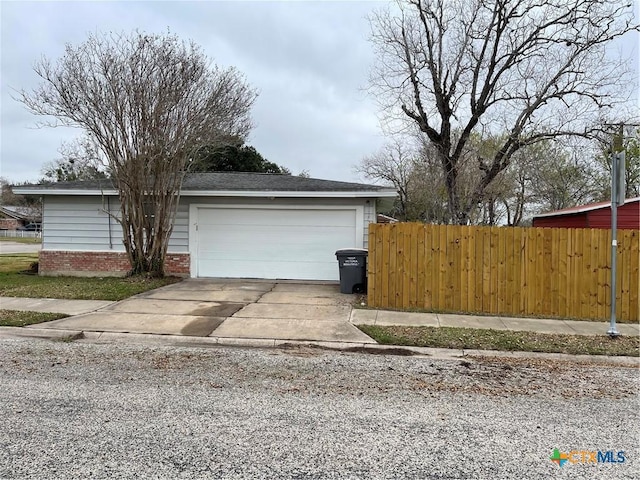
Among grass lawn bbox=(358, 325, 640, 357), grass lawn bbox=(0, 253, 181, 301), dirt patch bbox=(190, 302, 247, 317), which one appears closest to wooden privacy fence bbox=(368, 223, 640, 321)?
grass lawn bbox=(358, 325, 640, 357)

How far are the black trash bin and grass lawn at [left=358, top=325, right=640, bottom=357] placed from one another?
3.22 metres

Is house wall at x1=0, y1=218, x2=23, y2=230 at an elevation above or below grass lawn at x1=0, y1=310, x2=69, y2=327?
above

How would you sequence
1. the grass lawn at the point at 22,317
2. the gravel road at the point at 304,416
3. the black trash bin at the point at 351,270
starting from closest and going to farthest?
the gravel road at the point at 304,416 → the grass lawn at the point at 22,317 → the black trash bin at the point at 351,270

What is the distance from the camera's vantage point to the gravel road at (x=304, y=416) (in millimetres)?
2969

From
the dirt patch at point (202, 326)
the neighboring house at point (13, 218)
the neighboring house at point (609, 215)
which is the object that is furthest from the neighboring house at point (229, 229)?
the neighboring house at point (13, 218)

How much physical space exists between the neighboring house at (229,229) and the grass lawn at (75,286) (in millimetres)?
805

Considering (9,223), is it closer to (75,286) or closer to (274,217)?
(75,286)

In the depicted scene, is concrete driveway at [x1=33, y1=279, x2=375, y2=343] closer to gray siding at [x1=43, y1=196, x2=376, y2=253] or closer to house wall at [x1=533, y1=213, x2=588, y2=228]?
gray siding at [x1=43, y1=196, x2=376, y2=253]

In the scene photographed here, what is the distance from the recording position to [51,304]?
27.9 feet

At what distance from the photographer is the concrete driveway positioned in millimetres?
6758

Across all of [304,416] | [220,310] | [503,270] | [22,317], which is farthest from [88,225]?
[304,416]

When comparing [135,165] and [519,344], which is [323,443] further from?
[135,165]

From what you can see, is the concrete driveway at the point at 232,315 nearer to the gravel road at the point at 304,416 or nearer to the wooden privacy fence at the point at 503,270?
the gravel road at the point at 304,416

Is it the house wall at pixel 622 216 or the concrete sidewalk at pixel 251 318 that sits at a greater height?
the house wall at pixel 622 216
